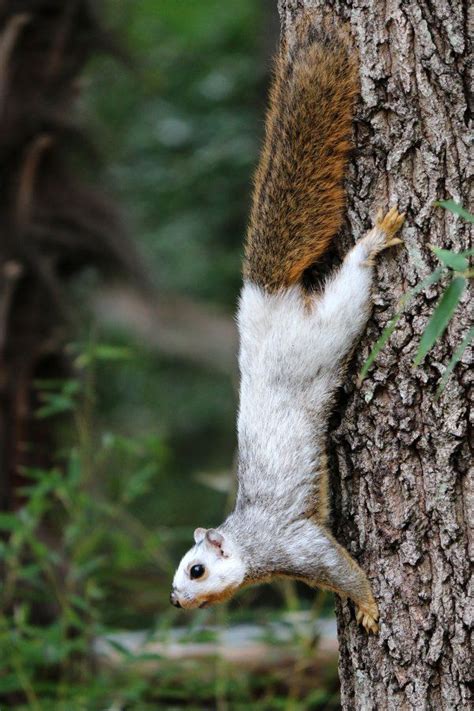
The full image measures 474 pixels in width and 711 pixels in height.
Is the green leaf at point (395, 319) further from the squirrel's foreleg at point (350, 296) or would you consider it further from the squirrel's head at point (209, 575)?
the squirrel's head at point (209, 575)

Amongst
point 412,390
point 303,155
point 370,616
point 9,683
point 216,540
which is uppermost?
point 303,155

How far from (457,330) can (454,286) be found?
408 mm

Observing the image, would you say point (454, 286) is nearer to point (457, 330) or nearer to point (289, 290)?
point (457, 330)

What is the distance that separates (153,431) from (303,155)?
4265 millimetres

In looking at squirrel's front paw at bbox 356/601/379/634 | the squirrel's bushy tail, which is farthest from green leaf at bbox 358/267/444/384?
squirrel's front paw at bbox 356/601/379/634

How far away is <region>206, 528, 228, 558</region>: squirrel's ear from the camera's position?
2.15 meters

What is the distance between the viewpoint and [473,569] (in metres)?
1.79

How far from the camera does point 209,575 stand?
213 centimetres

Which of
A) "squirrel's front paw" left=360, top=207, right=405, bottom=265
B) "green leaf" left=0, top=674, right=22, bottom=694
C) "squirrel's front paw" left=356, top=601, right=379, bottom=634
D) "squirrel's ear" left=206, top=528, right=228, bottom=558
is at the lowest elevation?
"green leaf" left=0, top=674, right=22, bottom=694

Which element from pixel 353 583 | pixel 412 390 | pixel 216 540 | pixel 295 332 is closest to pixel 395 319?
pixel 412 390

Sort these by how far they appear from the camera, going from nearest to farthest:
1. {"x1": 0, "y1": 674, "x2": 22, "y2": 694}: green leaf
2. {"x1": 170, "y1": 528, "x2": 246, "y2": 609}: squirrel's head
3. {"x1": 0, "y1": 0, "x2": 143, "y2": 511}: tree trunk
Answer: {"x1": 170, "y1": 528, "x2": 246, "y2": 609}: squirrel's head < {"x1": 0, "y1": 674, "x2": 22, "y2": 694}: green leaf < {"x1": 0, "y1": 0, "x2": 143, "y2": 511}: tree trunk

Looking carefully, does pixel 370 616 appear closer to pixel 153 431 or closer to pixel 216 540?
pixel 216 540

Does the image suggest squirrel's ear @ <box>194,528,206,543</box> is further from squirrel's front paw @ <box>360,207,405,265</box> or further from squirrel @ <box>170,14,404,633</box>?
squirrel's front paw @ <box>360,207,405,265</box>

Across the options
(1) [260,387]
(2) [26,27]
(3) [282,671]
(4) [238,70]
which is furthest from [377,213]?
(4) [238,70]
